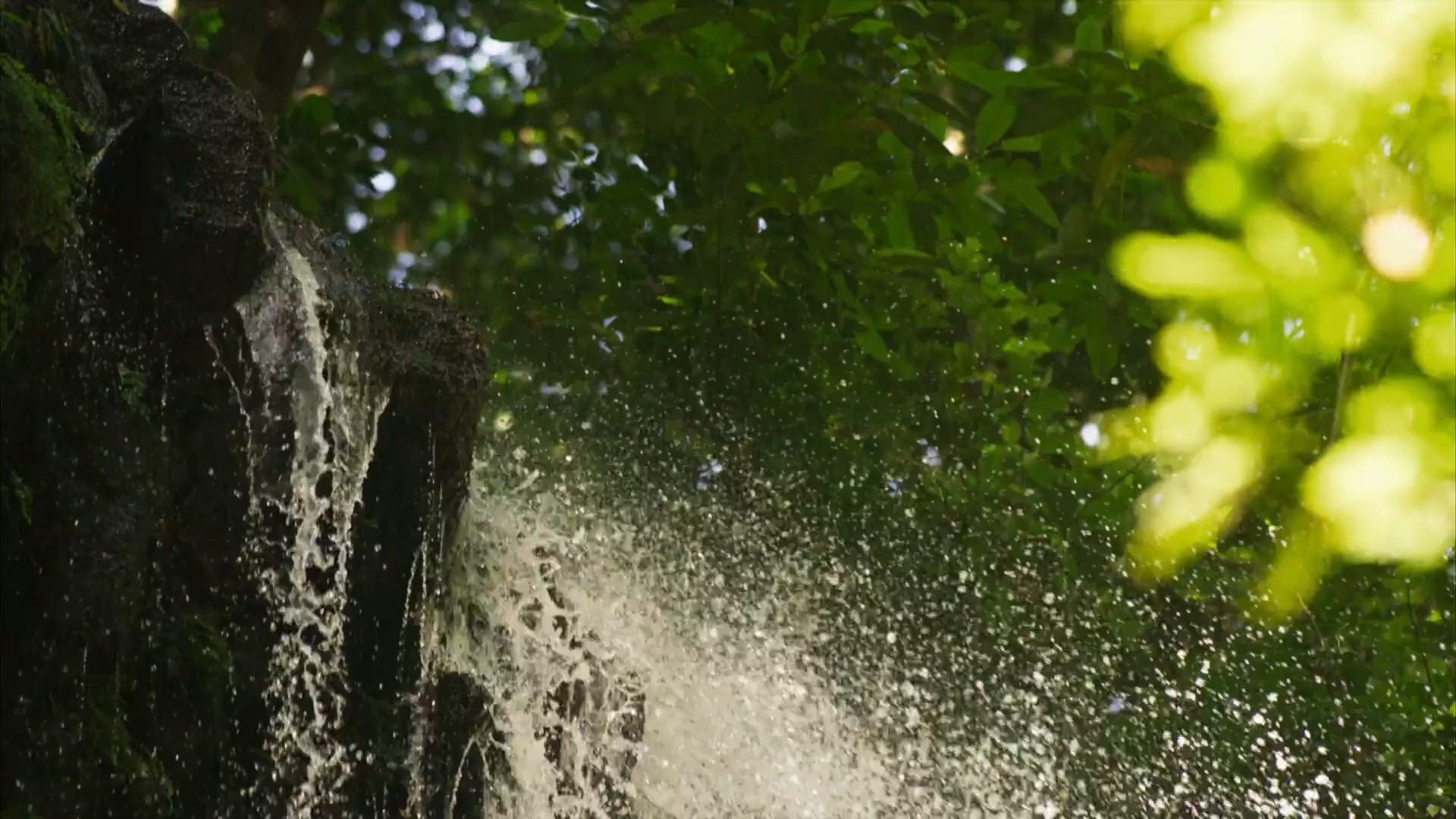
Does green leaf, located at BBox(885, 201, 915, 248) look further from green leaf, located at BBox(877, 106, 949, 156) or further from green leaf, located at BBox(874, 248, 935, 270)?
green leaf, located at BBox(877, 106, 949, 156)

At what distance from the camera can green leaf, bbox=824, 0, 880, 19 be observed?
171 inches

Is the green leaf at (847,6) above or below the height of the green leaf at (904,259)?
above

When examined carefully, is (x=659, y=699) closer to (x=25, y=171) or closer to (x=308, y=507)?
(x=308, y=507)

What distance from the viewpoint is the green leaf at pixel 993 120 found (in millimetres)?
4082

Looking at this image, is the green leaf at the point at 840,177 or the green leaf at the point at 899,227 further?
the green leaf at the point at 840,177

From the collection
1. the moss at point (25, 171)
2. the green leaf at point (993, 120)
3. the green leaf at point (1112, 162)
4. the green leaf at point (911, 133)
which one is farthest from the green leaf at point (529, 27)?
the moss at point (25, 171)

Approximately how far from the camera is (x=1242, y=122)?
3867 millimetres

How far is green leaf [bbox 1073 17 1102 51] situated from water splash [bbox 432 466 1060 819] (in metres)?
2.27

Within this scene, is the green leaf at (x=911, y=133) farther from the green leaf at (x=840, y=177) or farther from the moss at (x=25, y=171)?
the moss at (x=25, y=171)

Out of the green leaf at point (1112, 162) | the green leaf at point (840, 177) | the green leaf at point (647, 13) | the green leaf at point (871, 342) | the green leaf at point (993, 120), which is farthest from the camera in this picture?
the green leaf at point (871, 342)

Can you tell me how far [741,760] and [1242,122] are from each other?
11.2 feet

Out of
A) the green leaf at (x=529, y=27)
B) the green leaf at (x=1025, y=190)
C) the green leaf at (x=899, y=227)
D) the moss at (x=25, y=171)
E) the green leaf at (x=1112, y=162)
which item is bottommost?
the green leaf at (x=899, y=227)

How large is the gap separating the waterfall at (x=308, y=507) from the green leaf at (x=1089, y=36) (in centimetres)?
222

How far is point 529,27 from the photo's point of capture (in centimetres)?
457
